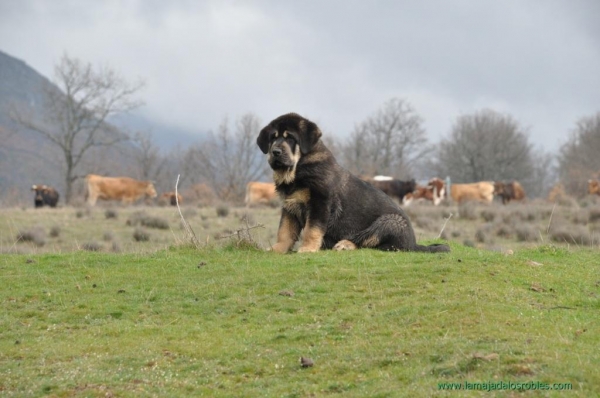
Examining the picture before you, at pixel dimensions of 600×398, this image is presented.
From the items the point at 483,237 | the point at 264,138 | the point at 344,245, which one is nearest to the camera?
the point at 344,245

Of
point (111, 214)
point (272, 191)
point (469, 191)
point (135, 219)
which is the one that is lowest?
point (135, 219)

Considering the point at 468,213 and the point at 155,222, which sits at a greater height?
the point at 468,213

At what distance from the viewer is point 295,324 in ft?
28.4

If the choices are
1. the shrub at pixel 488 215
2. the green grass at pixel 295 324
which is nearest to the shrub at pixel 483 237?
the shrub at pixel 488 215

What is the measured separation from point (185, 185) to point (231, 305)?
84.4m

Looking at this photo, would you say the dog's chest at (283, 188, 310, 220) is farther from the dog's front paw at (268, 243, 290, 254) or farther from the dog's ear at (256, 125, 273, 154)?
the dog's ear at (256, 125, 273, 154)

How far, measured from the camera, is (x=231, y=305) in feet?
31.1

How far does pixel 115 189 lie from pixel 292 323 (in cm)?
4811

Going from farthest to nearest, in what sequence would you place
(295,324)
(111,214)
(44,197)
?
(44,197)
(111,214)
(295,324)

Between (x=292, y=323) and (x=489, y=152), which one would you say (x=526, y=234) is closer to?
(x=292, y=323)

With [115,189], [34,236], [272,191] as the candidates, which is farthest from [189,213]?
[115,189]

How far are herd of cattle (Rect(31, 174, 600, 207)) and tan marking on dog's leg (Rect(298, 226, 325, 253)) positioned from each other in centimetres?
3596

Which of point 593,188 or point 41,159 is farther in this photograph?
point 41,159

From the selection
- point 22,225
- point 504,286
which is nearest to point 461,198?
point 22,225
